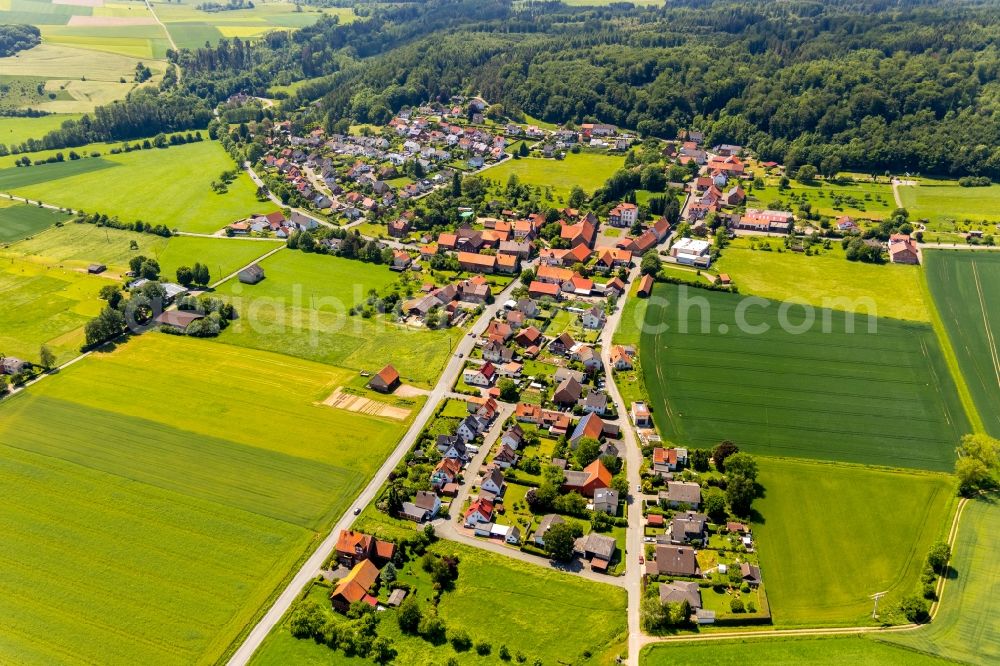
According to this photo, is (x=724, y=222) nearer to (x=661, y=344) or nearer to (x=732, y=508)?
(x=661, y=344)

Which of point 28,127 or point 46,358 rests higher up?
point 28,127

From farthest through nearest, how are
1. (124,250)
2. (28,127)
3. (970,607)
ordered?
(28,127) < (124,250) < (970,607)

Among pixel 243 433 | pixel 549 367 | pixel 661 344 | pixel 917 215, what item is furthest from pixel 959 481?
pixel 917 215

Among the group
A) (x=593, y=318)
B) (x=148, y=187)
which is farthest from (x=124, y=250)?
(x=593, y=318)

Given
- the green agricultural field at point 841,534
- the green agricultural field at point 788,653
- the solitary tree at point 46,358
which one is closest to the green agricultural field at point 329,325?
the solitary tree at point 46,358

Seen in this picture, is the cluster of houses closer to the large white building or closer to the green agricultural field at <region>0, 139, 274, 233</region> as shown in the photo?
the large white building

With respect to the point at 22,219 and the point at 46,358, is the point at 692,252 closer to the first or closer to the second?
the point at 46,358

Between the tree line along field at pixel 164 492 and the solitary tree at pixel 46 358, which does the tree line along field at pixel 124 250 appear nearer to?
the solitary tree at pixel 46 358

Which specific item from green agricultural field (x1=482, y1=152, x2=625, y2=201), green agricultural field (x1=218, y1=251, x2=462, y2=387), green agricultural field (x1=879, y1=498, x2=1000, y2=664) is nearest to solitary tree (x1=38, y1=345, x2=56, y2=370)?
green agricultural field (x1=218, y1=251, x2=462, y2=387)
